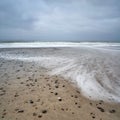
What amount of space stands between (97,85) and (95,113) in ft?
7.49

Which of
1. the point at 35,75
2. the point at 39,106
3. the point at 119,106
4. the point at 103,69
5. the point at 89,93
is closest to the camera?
the point at 39,106

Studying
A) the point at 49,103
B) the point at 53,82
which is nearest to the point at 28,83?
the point at 53,82

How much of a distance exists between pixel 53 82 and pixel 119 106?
2671 mm

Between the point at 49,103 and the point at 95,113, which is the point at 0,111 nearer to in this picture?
the point at 49,103

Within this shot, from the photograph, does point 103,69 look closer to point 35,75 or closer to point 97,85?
point 97,85

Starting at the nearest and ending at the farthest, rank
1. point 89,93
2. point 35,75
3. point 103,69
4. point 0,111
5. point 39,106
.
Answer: point 0,111, point 39,106, point 89,93, point 35,75, point 103,69

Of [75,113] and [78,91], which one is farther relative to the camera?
[78,91]

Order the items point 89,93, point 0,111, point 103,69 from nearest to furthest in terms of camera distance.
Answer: point 0,111 < point 89,93 < point 103,69

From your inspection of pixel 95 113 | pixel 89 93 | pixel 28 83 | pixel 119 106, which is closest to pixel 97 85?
pixel 89 93

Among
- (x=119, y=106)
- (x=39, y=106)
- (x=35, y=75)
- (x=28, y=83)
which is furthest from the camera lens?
(x=35, y=75)

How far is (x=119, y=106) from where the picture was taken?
5.00 m

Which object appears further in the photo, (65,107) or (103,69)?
(103,69)

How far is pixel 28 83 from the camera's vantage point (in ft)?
20.7

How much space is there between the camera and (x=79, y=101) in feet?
16.5
